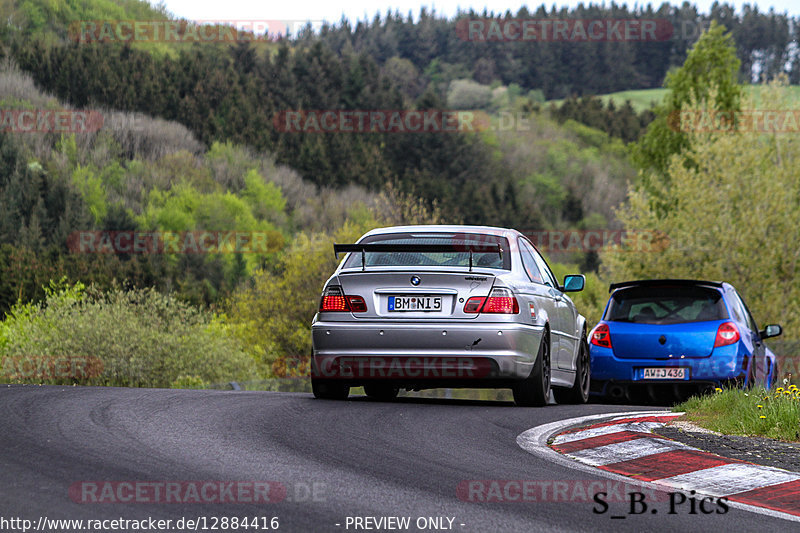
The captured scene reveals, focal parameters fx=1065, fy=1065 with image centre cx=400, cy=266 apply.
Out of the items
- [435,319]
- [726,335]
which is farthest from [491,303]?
[726,335]

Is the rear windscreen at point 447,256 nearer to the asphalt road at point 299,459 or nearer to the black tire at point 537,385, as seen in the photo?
the black tire at point 537,385

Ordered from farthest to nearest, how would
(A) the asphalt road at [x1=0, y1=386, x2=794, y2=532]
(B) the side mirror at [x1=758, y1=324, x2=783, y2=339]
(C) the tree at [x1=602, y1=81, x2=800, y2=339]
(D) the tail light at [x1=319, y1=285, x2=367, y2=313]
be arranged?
(C) the tree at [x1=602, y1=81, x2=800, y2=339] < (B) the side mirror at [x1=758, y1=324, x2=783, y2=339] < (D) the tail light at [x1=319, y1=285, x2=367, y2=313] < (A) the asphalt road at [x1=0, y1=386, x2=794, y2=532]

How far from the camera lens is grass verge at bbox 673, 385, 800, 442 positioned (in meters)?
8.20

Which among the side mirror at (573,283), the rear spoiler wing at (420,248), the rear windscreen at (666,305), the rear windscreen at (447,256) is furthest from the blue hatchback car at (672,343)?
the rear spoiler wing at (420,248)

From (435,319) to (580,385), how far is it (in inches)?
130

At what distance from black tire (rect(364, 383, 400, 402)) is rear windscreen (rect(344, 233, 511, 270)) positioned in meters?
1.79

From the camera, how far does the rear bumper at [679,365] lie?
43.0ft

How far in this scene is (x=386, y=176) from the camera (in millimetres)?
117188

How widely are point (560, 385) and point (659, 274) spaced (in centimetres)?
2593

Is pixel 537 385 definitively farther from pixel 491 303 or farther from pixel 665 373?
pixel 665 373

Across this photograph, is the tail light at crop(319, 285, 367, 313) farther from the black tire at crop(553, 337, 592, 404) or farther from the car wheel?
the black tire at crop(553, 337, 592, 404)

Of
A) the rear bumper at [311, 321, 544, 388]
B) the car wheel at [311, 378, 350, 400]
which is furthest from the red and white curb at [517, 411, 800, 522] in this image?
the car wheel at [311, 378, 350, 400]

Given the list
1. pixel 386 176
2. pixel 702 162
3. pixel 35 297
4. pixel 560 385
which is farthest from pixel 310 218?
pixel 560 385

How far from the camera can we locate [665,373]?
43.8ft
